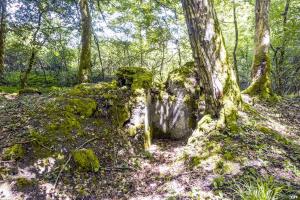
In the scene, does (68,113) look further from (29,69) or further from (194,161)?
(29,69)

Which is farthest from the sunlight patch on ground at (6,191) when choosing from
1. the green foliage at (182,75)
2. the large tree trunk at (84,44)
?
the large tree trunk at (84,44)

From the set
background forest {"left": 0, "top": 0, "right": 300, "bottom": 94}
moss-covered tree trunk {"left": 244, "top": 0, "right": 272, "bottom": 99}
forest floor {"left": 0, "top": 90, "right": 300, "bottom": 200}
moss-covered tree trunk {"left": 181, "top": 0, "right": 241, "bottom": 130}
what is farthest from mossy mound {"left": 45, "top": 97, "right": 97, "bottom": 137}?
moss-covered tree trunk {"left": 244, "top": 0, "right": 272, "bottom": 99}

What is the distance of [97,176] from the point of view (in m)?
3.95

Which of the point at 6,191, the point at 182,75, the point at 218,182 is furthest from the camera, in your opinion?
the point at 182,75

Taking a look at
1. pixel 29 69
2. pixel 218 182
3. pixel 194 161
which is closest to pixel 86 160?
pixel 194 161

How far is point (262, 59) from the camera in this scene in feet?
24.0

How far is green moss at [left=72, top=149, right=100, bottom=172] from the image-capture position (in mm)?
3941

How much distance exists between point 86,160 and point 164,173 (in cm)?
130

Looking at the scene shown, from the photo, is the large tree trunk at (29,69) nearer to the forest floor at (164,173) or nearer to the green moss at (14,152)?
the forest floor at (164,173)

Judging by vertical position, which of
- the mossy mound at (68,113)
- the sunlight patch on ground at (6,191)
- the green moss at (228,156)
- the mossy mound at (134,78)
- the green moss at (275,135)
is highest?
the mossy mound at (134,78)

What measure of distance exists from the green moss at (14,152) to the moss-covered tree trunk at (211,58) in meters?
3.29

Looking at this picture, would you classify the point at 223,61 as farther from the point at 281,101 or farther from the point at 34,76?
the point at 34,76

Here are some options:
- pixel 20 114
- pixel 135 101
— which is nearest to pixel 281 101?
pixel 135 101

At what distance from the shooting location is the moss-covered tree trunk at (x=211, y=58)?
4316mm
